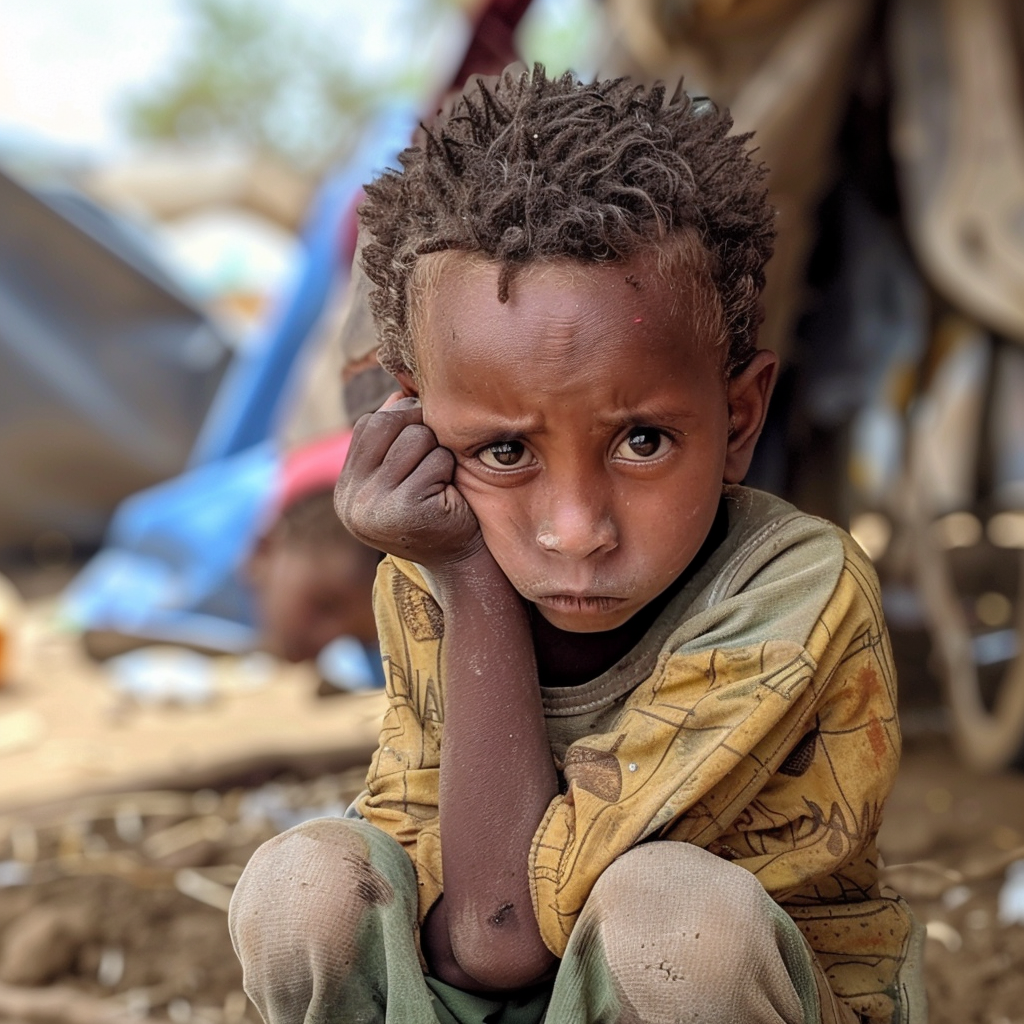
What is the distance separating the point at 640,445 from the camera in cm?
135

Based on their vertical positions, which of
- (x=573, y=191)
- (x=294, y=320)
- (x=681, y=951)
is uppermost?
(x=294, y=320)

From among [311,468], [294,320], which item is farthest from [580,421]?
[294,320]

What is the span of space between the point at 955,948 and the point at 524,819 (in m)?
1.54

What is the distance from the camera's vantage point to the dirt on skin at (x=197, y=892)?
246cm

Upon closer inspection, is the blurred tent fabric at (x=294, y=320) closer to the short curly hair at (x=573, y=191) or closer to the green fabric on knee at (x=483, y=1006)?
the short curly hair at (x=573, y=191)

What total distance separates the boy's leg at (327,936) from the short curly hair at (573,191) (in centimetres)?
56

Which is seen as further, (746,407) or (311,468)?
(311,468)

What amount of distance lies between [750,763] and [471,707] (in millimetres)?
314

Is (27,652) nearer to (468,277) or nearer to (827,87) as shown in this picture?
(827,87)

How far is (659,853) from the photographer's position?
52.5 inches

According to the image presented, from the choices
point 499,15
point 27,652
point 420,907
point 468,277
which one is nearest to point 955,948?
point 420,907

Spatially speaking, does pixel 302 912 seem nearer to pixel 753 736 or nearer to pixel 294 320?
pixel 753 736

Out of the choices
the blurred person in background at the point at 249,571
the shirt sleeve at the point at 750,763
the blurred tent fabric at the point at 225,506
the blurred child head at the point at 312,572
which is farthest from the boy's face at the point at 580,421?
the blurred tent fabric at the point at 225,506

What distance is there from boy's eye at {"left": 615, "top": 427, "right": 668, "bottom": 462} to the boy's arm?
0.20 metres
